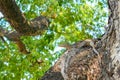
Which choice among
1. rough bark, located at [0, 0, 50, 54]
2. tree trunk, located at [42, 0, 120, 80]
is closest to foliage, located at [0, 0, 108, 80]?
rough bark, located at [0, 0, 50, 54]

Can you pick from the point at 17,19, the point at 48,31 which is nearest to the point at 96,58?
the point at 17,19

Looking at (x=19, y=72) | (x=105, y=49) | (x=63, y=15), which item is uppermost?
(x=63, y=15)

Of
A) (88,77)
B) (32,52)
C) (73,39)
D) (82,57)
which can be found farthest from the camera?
→ (73,39)

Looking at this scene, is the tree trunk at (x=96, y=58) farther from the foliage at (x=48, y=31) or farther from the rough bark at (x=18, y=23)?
the foliage at (x=48, y=31)

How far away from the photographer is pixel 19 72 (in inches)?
375

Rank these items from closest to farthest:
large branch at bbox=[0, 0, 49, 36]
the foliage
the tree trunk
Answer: the tree trunk < large branch at bbox=[0, 0, 49, 36] < the foliage

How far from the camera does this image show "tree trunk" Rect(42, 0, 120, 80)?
1.76m

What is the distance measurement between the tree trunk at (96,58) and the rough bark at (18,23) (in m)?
3.16

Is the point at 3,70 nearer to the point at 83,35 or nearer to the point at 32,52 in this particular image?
the point at 32,52

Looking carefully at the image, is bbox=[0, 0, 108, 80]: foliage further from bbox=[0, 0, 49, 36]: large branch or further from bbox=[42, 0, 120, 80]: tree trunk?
bbox=[42, 0, 120, 80]: tree trunk

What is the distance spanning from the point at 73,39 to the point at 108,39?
24.8 ft

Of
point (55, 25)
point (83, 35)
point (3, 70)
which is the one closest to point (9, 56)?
point (3, 70)

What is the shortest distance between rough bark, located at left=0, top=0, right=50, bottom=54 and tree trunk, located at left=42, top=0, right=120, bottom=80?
316 centimetres

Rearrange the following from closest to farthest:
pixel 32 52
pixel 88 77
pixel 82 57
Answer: pixel 88 77 < pixel 82 57 < pixel 32 52
